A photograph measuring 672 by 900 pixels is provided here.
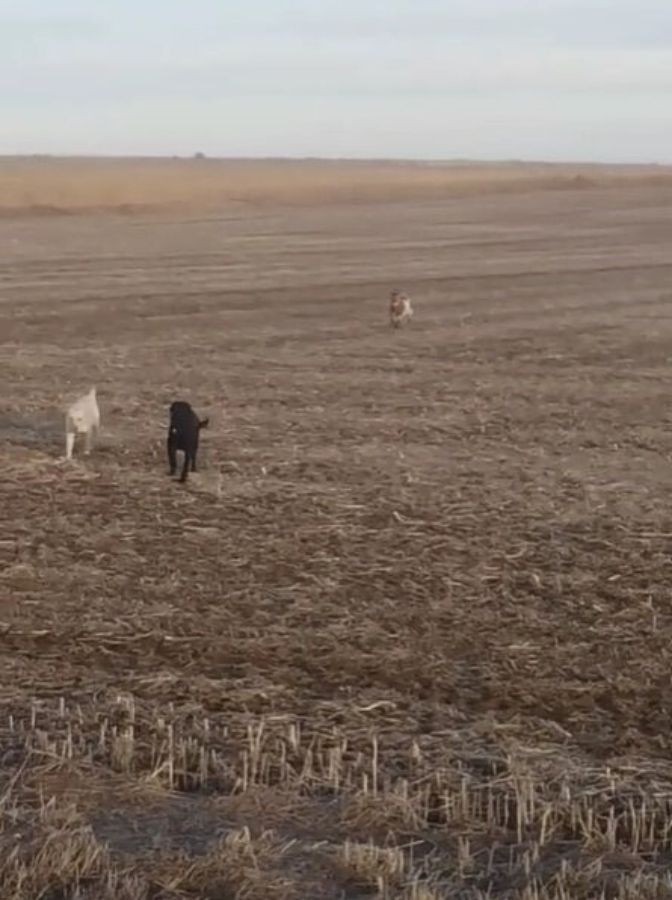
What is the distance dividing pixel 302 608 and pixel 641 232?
1913 inches

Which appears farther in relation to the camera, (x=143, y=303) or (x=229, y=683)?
(x=143, y=303)

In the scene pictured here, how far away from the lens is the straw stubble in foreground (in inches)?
240

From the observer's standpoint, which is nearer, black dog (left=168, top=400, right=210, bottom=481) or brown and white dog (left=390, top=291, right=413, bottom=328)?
black dog (left=168, top=400, right=210, bottom=481)

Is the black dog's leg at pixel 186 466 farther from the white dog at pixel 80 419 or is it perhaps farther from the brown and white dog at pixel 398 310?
the brown and white dog at pixel 398 310

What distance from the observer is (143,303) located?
99.1ft

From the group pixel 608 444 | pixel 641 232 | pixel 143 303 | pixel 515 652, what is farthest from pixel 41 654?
pixel 641 232

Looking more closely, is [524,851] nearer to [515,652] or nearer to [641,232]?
[515,652]

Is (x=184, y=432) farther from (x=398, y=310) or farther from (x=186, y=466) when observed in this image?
(x=398, y=310)

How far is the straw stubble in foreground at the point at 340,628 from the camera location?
20.0ft

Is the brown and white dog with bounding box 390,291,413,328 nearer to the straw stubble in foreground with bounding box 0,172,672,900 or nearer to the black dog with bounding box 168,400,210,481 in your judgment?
the straw stubble in foreground with bounding box 0,172,672,900

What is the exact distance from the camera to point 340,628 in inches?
360

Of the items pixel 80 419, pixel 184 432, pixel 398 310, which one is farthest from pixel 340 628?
pixel 398 310

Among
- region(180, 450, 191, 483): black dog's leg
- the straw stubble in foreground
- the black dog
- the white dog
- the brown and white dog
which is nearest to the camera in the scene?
the straw stubble in foreground

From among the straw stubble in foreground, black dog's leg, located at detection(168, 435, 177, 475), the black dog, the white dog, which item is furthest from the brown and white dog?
the black dog
